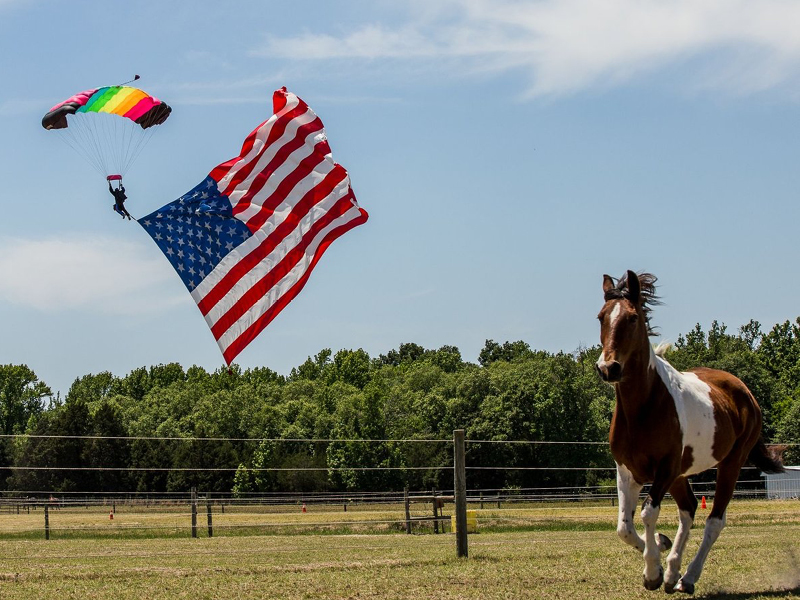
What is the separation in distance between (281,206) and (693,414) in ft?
19.0

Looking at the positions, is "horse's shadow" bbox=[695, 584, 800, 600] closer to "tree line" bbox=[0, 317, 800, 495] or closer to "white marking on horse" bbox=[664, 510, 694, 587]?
"white marking on horse" bbox=[664, 510, 694, 587]

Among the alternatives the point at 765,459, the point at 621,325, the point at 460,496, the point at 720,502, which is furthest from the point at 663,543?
the point at 460,496

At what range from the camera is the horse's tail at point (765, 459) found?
9.14 meters

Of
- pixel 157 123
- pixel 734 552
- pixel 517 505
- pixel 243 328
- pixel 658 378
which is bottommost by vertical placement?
pixel 517 505

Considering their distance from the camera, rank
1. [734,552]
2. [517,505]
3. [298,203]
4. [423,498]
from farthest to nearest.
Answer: [517,505] → [423,498] → [298,203] → [734,552]

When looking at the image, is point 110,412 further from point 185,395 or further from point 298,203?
point 298,203

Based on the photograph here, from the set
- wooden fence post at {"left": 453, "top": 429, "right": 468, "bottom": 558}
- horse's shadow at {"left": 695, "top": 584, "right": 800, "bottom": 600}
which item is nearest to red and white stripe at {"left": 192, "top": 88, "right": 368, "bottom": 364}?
wooden fence post at {"left": 453, "top": 429, "right": 468, "bottom": 558}

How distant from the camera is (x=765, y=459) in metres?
9.16

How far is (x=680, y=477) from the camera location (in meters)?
7.89

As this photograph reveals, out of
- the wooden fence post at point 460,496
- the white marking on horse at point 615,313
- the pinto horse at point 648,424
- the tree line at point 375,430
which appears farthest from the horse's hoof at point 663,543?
the tree line at point 375,430

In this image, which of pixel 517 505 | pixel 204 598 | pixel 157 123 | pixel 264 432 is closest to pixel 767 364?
pixel 264 432

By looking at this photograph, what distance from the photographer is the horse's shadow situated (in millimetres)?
6941

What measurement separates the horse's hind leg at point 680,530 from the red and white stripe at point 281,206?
4.98 meters

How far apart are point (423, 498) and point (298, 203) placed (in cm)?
1230
